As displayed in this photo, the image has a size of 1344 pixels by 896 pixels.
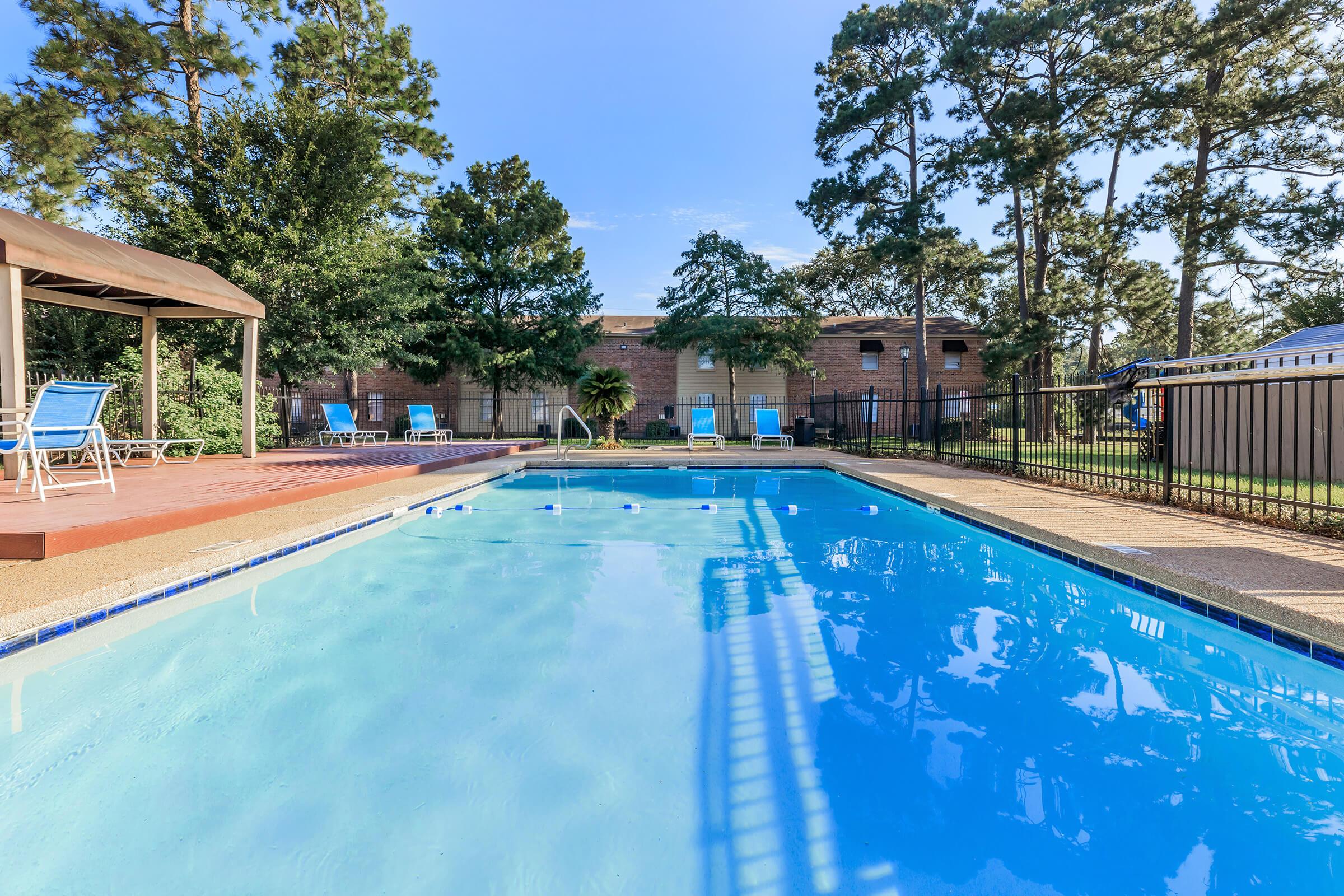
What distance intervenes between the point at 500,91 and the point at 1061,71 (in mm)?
15294

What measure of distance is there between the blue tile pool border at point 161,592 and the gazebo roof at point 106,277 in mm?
4060

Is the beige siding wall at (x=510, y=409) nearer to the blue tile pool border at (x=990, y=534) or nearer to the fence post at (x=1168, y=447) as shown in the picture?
the blue tile pool border at (x=990, y=534)

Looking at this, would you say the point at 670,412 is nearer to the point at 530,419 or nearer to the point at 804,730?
the point at 530,419

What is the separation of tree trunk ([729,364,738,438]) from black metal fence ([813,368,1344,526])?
8534 mm

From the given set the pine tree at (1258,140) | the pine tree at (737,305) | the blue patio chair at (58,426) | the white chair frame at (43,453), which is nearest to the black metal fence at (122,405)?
the white chair frame at (43,453)

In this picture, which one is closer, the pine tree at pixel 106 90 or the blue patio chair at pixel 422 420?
the pine tree at pixel 106 90

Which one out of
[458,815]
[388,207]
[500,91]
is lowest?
[458,815]

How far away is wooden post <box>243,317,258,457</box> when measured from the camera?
974 centimetres

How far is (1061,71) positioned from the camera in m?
17.0

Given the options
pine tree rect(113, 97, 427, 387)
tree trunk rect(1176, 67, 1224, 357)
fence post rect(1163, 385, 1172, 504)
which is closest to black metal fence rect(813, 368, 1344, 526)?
fence post rect(1163, 385, 1172, 504)

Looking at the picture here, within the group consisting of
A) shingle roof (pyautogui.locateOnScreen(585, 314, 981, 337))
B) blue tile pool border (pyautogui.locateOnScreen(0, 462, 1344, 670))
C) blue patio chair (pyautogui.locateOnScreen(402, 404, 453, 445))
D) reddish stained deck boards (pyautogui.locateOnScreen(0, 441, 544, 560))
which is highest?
shingle roof (pyautogui.locateOnScreen(585, 314, 981, 337))

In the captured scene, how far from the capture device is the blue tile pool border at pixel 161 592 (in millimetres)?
2926

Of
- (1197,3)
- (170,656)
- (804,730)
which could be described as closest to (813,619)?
(804,730)

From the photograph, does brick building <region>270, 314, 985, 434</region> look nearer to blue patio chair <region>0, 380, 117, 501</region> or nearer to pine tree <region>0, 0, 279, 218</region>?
pine tree <region>0, 0, 279, 218</region>
